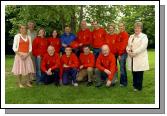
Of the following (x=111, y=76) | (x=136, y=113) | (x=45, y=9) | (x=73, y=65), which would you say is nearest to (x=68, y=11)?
(x=45, y=9)

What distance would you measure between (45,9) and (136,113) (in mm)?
3753

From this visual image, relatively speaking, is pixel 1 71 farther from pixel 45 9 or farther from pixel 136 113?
pixel 136 113

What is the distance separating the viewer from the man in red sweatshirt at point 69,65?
10.4 metres

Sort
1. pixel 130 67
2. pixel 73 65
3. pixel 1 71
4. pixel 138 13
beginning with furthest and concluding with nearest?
pixel 138 13 → pixel 73 65 → pixel 130 67 → pixel 1 71

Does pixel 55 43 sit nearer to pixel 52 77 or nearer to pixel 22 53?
pixel 52 77

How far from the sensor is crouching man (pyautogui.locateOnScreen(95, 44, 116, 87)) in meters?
9.96

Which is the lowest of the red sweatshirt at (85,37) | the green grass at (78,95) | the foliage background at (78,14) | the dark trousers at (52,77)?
the green grass at (78,95)

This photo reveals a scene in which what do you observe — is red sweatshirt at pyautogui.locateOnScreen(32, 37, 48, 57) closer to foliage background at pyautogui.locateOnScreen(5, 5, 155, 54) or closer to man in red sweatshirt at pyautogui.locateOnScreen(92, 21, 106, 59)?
foliage background at pyautogui.locateOnScreen(5, 5, 155, 54)

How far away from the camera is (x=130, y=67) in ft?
32.1

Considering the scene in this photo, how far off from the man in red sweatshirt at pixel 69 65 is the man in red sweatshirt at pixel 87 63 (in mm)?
211

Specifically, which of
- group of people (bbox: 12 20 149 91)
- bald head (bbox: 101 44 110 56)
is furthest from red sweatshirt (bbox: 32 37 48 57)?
bald head (bbox: 101 44 110 56)

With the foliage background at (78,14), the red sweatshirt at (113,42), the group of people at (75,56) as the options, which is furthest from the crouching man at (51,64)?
the red sweatshirt at (113,42)

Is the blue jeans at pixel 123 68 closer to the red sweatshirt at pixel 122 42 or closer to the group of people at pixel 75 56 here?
the group of people at pixel 75 56

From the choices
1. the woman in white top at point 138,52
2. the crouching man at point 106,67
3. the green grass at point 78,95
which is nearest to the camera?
the green grass at point 78,95
